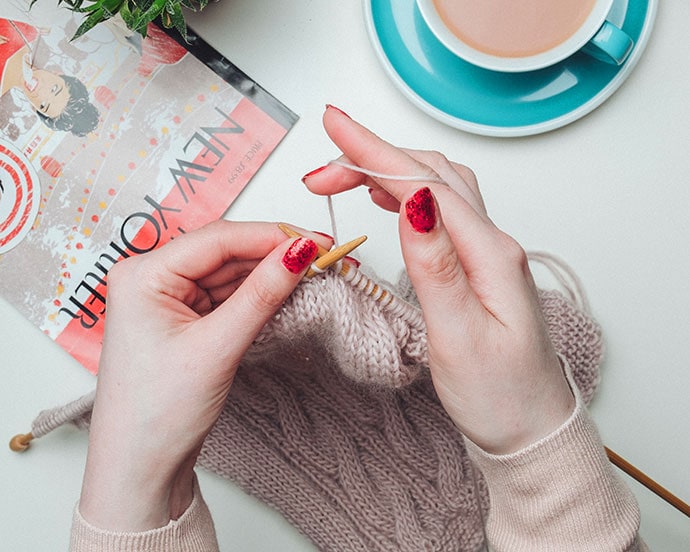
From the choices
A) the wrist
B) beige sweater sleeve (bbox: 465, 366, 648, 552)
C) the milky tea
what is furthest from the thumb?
the milky tea

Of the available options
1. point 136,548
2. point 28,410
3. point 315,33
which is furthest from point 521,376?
point 28,410

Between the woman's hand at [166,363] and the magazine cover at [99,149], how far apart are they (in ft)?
0.68

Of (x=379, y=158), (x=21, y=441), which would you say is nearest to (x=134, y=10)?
(x=379, y=158)

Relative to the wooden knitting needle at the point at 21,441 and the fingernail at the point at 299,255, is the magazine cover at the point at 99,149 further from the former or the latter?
the fingernail at the point at 299,255

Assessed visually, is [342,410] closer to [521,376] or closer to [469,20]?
[521,376]

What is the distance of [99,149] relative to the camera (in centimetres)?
84

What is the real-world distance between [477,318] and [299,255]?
0.51ft

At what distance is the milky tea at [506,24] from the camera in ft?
2.55

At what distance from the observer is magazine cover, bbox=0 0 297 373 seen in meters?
0.83

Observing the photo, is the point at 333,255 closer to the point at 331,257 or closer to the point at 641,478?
the point at 331,257

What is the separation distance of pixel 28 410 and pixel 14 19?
469mm

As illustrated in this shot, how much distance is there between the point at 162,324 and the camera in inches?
24.2

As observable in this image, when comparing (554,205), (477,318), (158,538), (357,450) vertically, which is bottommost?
(158,538)

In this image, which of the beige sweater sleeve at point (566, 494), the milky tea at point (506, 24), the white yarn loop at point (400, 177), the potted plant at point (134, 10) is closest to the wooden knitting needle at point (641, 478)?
the beige sweater sleeve at point (566, 494)
